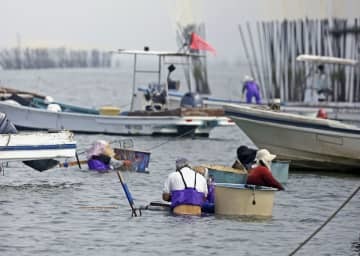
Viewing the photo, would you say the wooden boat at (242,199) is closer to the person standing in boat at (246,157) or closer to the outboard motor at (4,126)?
the person standing in boat at (246,157)

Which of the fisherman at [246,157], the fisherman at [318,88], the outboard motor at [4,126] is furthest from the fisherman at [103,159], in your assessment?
the fisherman at [318,88]

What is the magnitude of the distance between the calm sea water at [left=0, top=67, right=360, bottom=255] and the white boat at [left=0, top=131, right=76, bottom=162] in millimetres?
852

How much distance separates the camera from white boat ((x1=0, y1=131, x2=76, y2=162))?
89.1ft

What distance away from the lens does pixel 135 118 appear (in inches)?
1688

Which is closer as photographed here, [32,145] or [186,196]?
[186,196]

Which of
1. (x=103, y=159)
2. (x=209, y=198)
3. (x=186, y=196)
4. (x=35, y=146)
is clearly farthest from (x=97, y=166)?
(x=186, y=196)

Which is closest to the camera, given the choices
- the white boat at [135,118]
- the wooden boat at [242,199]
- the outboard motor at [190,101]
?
the wooden boat at [242,199]

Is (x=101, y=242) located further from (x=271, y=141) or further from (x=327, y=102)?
(x=327, y=102)

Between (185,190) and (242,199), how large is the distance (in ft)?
3.77

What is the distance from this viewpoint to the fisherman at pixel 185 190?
23.1m

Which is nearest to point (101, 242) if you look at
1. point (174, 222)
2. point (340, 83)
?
point (174, 222)

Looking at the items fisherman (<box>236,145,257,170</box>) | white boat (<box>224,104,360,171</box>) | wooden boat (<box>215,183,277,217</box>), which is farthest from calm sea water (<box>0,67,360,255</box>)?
fisherman (<box>236,145,257,170</box>)

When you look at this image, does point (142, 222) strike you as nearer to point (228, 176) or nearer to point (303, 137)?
point (228, 176)

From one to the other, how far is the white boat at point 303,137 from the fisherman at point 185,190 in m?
8.69
